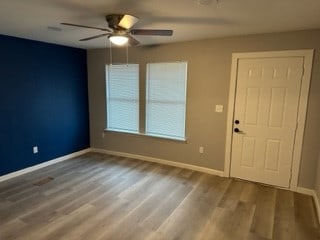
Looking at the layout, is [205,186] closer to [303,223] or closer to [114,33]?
[303,223]

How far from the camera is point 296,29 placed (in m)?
3.09

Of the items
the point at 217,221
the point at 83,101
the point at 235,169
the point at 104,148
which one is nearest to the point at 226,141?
the point at 235,169

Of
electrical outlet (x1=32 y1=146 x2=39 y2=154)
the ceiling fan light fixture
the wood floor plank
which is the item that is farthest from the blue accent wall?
the wood floor plank

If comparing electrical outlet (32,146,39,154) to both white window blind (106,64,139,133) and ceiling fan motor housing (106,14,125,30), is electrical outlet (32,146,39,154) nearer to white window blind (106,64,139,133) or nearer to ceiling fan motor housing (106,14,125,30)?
white window blind (106,64,139,133)

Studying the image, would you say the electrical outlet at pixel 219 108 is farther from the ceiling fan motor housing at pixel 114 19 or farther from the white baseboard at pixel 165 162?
the ceiling fan motor housing at pixel 114 19

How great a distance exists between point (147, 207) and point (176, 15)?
7.80ft

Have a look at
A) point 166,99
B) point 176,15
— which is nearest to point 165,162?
point 166,99

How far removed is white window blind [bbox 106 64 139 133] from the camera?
185 inches

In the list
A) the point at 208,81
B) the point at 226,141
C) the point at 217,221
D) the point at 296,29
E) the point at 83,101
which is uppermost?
the point at 296,29

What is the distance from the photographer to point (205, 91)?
3.94m

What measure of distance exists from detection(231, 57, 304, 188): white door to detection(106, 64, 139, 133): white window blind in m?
2.06

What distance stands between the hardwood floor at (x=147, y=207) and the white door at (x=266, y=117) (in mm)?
325

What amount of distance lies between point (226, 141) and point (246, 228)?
1.58 meters

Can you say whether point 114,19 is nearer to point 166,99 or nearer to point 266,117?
point 166,99
